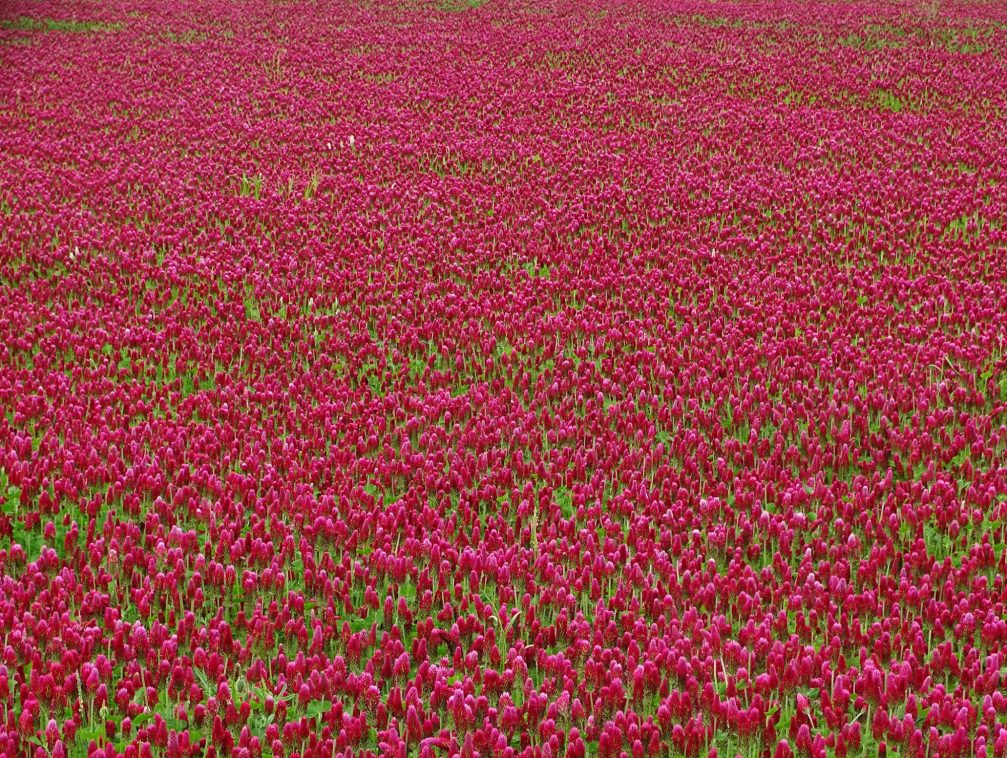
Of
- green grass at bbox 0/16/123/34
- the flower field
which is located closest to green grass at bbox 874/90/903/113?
the flower field

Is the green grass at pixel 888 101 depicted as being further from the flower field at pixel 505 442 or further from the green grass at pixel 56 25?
the green grass at pixel 56 25

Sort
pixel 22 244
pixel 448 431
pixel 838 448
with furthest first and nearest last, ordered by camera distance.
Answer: pixel 22 244 < pixel 448 431 < pixel 838 448

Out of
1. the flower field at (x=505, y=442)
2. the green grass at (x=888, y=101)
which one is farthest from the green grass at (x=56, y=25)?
the green grass at (x=888, y=101)

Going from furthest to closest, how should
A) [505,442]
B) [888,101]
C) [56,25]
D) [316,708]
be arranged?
[56,25]
[888,101]
[505,442]
[316,708]

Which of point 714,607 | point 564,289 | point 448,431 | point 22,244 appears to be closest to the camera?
point 714,607

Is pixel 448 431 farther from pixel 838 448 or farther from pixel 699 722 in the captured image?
pixel 699 722

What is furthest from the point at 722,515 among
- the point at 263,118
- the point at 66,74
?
the point at 66,74

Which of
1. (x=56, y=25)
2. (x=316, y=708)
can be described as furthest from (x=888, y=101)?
(x=56, y=25)

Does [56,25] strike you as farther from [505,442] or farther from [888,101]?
[505,442]

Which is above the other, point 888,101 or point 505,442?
point 888,101
